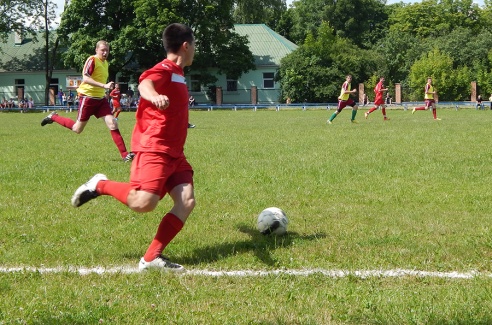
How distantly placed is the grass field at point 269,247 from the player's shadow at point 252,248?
2cm

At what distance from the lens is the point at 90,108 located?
12.0 meters

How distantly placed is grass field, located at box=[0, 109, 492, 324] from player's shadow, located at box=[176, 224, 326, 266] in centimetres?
2

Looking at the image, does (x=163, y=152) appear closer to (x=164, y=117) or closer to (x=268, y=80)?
(x=164, y=117)

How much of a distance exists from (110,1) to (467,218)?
54760 mm

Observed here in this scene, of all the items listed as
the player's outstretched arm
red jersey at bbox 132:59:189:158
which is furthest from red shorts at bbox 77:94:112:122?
the player's outstretched arm

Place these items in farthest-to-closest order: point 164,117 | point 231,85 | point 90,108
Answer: point 231,85 → point 90,108 → point 164,117

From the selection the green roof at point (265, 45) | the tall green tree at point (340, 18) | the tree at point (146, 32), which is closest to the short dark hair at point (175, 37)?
the tree at point (146, 32)

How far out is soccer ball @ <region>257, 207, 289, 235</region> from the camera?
238 inches

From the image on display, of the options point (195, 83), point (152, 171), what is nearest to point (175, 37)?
point (152, 171)

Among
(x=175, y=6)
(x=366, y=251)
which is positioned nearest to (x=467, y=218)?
(x=366, y=251)

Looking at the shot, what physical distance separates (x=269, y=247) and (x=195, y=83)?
187 ft

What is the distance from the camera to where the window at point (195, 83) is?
60.3 m

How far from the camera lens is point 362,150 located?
13266mm

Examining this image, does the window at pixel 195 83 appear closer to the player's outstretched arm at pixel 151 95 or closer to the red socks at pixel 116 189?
the red socks at pixel 116 189
